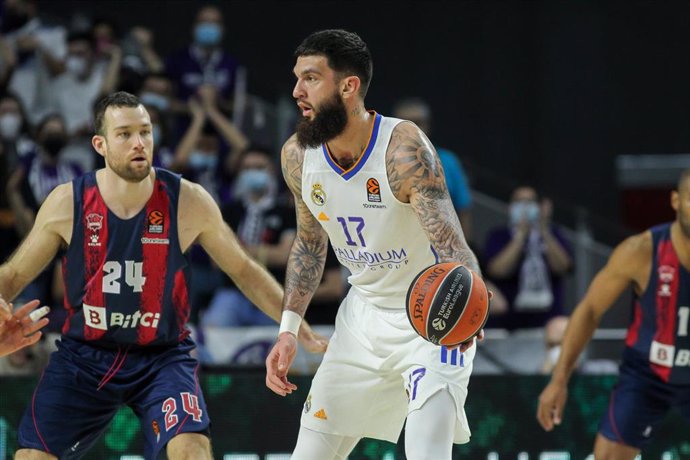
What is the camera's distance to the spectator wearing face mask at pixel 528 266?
9.95m

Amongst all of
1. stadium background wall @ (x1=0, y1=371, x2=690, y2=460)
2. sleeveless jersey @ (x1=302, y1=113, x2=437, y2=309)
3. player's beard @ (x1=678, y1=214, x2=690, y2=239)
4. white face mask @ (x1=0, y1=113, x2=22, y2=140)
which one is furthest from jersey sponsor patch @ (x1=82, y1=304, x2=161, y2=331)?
white face mask @ (x1=0, y1=113, x2=22, y2=140)

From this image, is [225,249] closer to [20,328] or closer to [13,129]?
[20,328]

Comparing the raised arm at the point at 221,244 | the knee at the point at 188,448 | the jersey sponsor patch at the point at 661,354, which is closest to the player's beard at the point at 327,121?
the raised arm at the point at 221,244

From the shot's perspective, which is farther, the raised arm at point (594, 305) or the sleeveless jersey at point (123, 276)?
the raised arm at point (594, 305)

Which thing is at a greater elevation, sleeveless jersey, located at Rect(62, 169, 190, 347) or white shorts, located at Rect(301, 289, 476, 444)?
sleeveless jersey, located at Rect(62, 169, 190, 347)

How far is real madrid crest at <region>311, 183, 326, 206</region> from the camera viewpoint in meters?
5.56

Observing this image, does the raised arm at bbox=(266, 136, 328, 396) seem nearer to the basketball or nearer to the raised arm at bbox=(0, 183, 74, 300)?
the basketball

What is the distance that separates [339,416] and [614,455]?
2.06 m

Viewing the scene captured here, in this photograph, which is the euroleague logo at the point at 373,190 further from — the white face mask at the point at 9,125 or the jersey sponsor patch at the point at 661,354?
the white face mask at the point at 9,125

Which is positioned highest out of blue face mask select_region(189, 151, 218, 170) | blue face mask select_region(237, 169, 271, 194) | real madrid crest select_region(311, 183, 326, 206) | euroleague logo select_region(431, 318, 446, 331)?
real madrid crest select_region(311, 183, 326, 206)

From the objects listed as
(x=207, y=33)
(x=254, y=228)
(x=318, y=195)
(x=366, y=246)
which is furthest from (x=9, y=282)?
(x=207, y=33)

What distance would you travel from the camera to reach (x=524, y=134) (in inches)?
557

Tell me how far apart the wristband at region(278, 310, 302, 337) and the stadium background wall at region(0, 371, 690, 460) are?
6.61ft

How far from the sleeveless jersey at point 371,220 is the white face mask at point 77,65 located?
6.05m
